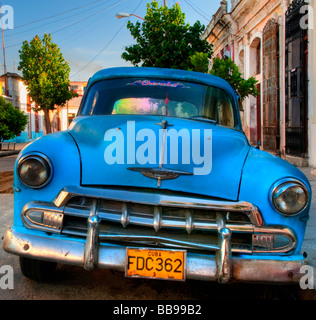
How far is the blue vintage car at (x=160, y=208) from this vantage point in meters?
2.23

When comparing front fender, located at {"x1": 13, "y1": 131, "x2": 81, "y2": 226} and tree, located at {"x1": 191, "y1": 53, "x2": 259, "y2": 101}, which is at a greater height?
tree, located at {"x1": 191, "y1": 53, "x2": 259, "y2": 101}

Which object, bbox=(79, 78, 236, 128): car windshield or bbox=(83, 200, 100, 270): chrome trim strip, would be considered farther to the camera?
bbox=(79, 78, 236, 128): car windshield

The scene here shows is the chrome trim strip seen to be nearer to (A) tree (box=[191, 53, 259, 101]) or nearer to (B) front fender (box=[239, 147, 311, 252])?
(B) front fender (box=[239, 147, 311, 252])

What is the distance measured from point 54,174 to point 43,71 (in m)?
28.6

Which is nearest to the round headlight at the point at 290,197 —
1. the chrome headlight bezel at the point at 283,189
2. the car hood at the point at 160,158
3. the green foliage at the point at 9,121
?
the chrome headlight bezel at the point at 283,189

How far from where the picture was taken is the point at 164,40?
12.9 metres

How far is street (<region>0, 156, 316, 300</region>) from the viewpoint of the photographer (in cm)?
269

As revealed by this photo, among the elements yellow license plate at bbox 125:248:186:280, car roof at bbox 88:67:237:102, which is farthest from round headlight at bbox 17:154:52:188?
car roof at bbox 88:67:237:102

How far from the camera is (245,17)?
16453mm

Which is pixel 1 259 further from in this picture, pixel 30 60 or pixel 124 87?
pixel 30 60

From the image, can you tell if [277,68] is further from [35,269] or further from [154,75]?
[35,269]

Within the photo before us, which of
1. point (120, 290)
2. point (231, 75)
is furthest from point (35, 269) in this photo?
point (231, 75)

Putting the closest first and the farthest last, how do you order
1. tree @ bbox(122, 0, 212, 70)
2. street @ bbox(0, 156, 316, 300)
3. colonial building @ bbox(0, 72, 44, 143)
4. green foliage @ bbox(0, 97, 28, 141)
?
street @ bbox(0, 156, 316, 300)
tree @ bbox(122, 0, 212, 70)
green foliage @ bbox(0, 97, 28, 141)
colonial building @ bbox(0, 72, 44, 143)
